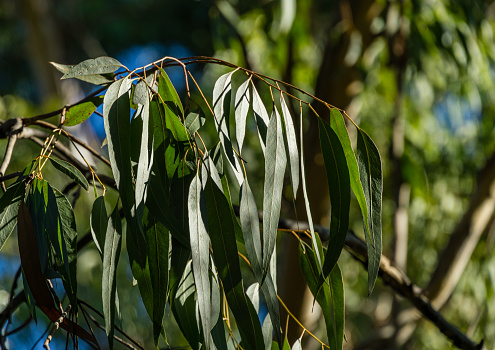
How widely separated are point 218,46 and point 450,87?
30.4 inches

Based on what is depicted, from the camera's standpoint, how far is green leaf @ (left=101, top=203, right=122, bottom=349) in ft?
1.47

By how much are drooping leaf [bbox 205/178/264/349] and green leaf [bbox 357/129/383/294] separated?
111 mm

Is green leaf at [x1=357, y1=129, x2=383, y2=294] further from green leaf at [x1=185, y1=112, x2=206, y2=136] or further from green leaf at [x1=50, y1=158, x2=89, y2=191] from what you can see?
green leaf at [x1=50, y1=158, x2=89, y2=191]

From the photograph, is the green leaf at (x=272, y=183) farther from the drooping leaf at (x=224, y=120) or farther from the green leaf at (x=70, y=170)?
the green leaf at (x=70, y=170)

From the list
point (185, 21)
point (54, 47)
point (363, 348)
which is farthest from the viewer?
point (185, 21)

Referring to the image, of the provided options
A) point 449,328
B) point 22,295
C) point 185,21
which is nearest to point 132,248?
point 22,295

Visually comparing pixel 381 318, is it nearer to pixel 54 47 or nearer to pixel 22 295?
pixel 22 295

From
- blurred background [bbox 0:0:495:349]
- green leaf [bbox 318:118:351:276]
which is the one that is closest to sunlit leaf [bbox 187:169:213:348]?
green leaf [bbox 318:118:351:276]

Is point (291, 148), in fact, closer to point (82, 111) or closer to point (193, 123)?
point (193, 123)

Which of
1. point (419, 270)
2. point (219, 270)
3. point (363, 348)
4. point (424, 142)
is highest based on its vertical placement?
point (219, 270)

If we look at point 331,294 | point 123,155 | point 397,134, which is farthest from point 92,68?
point 397,134

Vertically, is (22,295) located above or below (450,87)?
below

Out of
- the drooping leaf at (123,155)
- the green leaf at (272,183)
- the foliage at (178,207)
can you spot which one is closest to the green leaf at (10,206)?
the foliage at (178,207)

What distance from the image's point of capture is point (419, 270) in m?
2.46
